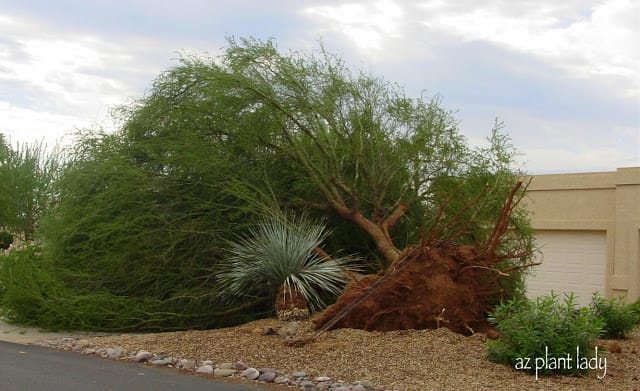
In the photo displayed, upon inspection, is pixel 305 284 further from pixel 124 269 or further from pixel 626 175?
pixel 626 175

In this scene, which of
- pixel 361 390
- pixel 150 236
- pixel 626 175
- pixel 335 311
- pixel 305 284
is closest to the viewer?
pixel 361 390

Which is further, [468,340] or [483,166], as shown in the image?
[483,166]

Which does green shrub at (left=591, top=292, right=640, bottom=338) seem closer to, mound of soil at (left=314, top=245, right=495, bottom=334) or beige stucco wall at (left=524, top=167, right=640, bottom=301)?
mound of soil at (left=314, top=245, right=495, bottom=334)

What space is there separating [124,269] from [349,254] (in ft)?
13.3

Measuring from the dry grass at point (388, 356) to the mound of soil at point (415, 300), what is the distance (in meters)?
0.37

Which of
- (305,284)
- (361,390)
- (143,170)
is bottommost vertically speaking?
(361,390)

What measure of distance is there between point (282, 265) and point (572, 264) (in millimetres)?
12147

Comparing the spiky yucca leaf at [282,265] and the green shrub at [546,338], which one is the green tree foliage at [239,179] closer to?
the spiky yucca leaf at [282,265]

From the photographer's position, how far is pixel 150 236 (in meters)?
13.9

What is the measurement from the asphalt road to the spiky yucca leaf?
120 inches

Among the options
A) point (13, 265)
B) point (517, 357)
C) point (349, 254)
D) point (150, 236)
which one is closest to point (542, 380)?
point (517, 357)

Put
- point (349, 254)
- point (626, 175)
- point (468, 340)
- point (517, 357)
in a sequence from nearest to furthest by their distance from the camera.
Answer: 1. point (517, 357)
2. point (468, 340)
3. point (349, 254)
4. point (626, 175)

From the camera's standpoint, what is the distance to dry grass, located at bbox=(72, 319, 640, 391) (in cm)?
910

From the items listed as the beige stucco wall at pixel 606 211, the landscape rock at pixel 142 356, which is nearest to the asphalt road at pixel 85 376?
the landscape rock at pixel 142 356
